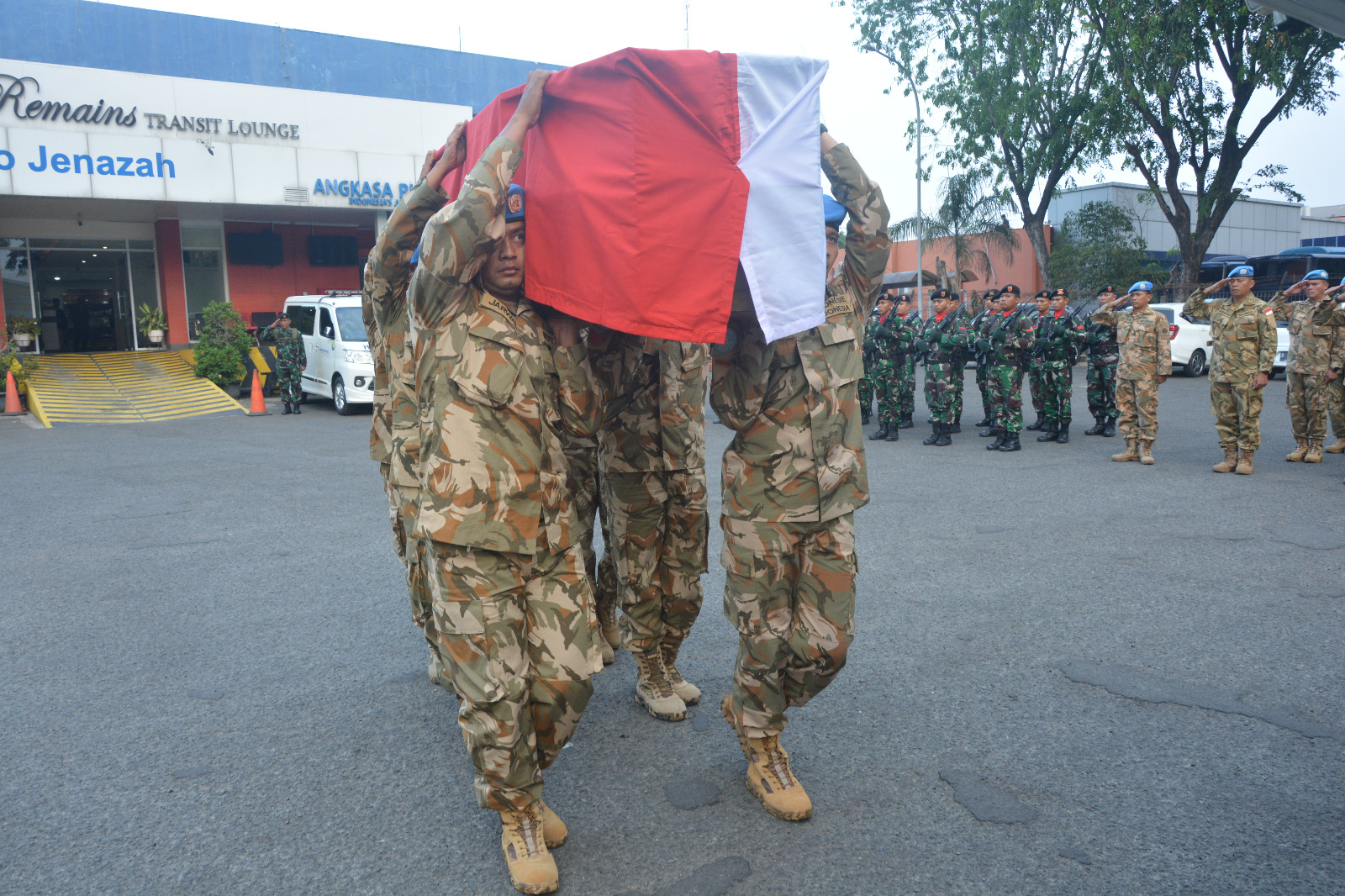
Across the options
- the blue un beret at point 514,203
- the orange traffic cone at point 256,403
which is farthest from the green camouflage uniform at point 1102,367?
the orange traffic cone at point 256,403

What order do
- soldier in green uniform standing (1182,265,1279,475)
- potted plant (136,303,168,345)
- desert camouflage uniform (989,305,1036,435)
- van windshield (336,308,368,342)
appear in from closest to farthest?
soldier in green uniform standing (1182,265,1279,475) < desert camouflage uniform (989,305,1036,435) < van windshield (336,308,368,342) < potted plant (136,303,168,345)

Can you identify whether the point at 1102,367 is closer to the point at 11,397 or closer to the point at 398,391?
the point at 398,391

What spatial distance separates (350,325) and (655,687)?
13.2 m

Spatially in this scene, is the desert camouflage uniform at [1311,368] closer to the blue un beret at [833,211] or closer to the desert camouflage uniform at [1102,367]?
the desert camouflage uniform at [1102,367]

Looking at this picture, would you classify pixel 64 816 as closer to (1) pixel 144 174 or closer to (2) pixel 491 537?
(2) pixel 491 537

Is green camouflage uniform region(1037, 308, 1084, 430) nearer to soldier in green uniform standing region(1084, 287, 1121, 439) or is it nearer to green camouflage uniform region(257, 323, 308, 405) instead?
soldier in green uniform standing region(1084, 287, 1121, 439)

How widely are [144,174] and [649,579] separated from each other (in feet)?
63.5

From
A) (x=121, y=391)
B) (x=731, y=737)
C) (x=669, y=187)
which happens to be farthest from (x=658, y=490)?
(x=121, y=391)

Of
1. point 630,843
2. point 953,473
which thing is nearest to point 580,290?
point 630,843

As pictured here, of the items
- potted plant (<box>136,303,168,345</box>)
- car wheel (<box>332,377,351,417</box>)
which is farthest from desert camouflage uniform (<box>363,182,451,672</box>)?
potted plant (<box>136,303,168,345</box>)

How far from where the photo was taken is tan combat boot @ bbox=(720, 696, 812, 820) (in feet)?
9.55

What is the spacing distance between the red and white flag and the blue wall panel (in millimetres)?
24671

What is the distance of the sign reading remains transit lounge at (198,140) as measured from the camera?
58.7ft

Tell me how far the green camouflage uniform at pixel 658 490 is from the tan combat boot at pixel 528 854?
112 centimetres
